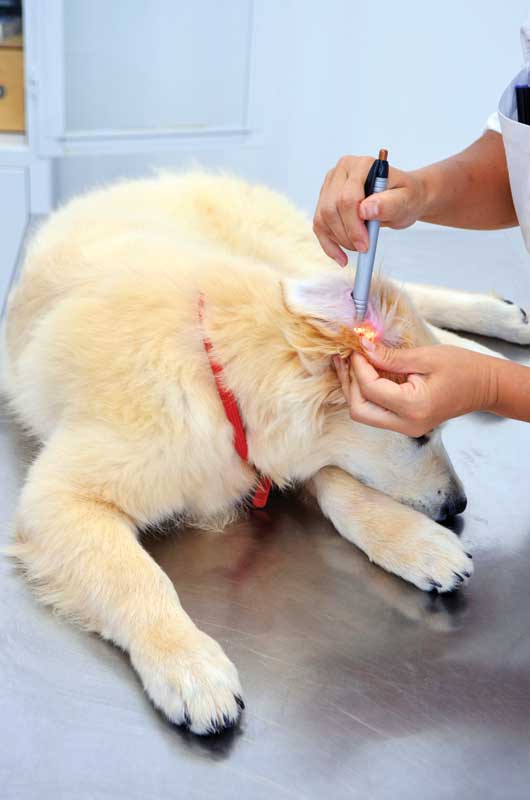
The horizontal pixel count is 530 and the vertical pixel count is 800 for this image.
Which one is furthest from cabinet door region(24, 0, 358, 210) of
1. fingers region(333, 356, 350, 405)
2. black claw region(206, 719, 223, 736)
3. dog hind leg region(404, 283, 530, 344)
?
black claw region(206, 719, 223, 736)

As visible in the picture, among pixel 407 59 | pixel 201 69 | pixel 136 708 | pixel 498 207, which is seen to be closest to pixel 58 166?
pixel 201 69

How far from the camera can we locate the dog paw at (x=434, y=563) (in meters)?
1.29

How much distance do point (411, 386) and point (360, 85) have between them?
2978mm

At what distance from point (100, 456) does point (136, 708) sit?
39cm

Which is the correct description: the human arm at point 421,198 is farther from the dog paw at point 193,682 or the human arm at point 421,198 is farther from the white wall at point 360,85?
the white wall at point 360,85

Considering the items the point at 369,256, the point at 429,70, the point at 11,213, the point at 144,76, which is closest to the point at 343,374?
the point at 369,256

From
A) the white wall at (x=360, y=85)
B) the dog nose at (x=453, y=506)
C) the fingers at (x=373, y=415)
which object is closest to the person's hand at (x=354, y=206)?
the fingers at (x=373, y=415)

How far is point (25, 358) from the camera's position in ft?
5.15

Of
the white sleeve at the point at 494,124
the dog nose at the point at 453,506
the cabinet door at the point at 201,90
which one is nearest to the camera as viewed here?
the dog nose at the point at 453,506

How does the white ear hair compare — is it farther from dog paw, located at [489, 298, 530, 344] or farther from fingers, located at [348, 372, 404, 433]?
dog paw, located at [489, 298, 530, 344]

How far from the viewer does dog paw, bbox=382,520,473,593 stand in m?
1.29

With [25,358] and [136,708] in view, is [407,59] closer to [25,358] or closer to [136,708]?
[25,358]

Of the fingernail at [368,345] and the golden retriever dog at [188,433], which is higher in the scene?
the fingernail at [368,345]

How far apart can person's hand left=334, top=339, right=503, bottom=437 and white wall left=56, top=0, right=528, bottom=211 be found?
8.97 ft
